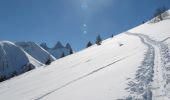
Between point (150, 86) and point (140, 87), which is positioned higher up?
point (140, 87)

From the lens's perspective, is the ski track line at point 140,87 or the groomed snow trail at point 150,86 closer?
the groomed snow trail at point 150,86

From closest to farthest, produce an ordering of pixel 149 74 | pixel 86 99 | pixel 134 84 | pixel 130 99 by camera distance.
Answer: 1. pixel 130 99
2. pixel 86 99
3. pixel 134 84
4. pixel 149 74

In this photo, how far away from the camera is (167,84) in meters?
14.0

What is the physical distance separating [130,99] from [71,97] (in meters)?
5.13

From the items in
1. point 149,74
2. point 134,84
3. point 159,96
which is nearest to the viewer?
point 159,96

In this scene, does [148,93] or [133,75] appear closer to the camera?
[148,93]

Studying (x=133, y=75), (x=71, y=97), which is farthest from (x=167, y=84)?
(x=71, y=97)

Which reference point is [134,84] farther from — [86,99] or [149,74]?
[86,99]

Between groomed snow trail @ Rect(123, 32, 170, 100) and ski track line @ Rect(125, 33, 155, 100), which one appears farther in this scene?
ski track line @ Rect(125, 33, 155, 100)

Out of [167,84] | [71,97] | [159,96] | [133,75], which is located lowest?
[159,96]

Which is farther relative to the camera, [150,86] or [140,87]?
[140,87]

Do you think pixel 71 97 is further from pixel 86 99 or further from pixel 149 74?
pixel 149 74

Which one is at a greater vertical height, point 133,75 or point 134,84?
point 133,75

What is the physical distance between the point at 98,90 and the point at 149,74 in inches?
163
